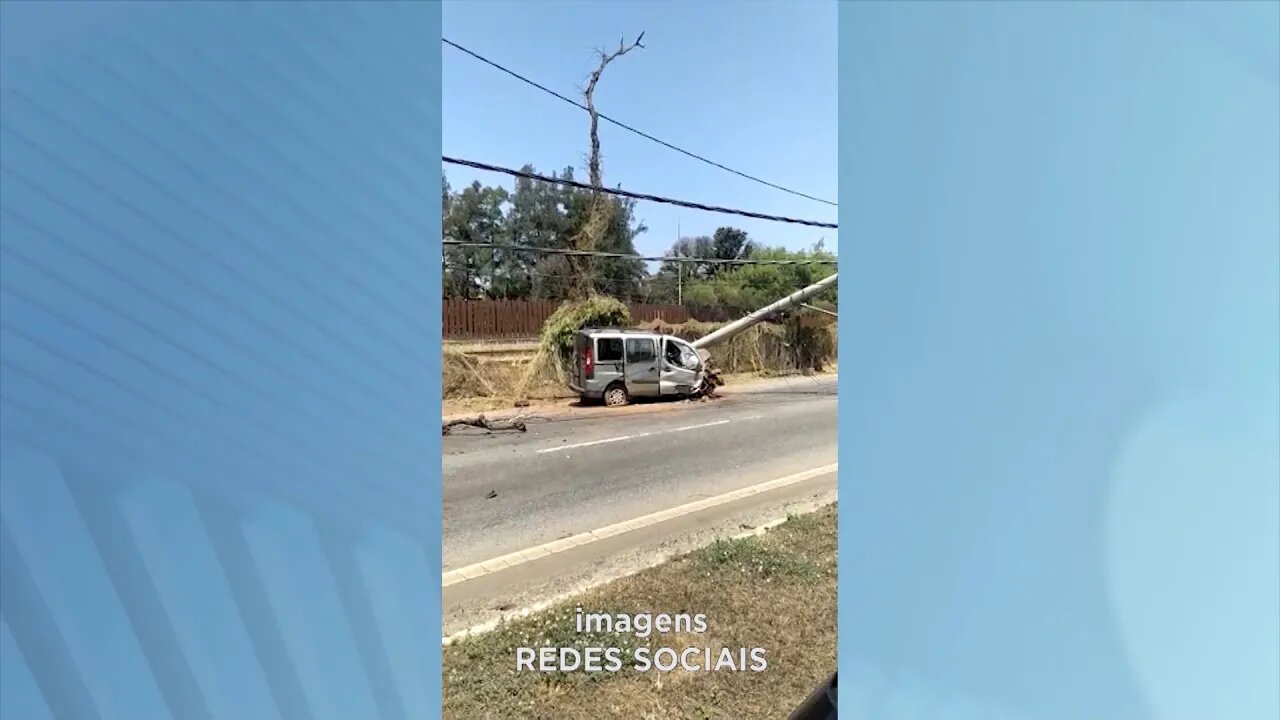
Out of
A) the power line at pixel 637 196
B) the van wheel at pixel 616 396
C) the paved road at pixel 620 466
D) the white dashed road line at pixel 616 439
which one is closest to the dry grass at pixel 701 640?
the paved road at pixel 620 466

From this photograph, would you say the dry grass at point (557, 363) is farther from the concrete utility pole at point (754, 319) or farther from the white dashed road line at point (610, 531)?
the white dashed road line at point (610, 531)

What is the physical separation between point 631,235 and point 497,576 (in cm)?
85

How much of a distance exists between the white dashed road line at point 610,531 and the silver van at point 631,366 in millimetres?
282

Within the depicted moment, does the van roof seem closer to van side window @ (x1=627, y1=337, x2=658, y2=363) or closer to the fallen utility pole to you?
van side window @ (x1=627, y1=337, x2=658, y2=363)

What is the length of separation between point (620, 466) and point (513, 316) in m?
0.45

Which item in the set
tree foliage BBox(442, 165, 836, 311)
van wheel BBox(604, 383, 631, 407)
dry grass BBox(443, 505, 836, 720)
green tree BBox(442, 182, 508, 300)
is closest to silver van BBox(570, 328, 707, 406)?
van wheel BBox(604, 383, 631, 407)

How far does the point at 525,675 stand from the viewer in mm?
1573

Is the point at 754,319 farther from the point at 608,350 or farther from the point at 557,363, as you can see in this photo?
the point at 557,363

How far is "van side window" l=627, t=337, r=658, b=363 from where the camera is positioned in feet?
5.84

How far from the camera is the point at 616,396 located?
1820 millimetres

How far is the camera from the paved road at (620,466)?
163 cm

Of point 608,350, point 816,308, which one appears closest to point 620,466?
point 608,350
